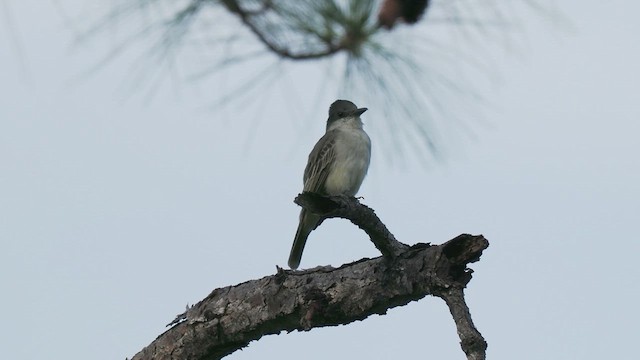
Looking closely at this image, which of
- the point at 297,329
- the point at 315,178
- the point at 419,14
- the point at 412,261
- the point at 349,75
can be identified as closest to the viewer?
the point at 419,14

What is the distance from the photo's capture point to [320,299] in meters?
5.18

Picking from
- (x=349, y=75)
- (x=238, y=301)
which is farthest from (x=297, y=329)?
(x=349, y=75)

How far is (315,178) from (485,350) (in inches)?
170

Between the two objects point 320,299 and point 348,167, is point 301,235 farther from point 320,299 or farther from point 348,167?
point 320,299

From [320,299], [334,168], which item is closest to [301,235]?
[334,168]

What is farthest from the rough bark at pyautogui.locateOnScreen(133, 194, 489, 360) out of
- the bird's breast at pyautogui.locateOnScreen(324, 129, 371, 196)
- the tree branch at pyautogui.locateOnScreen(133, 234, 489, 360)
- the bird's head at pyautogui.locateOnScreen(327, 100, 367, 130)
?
the bird's head at pyautogui.locateOnScreen(327, 100, 367, 130)

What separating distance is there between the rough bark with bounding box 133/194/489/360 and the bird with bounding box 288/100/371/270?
279 centimetres

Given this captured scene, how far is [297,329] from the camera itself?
17.8 feet

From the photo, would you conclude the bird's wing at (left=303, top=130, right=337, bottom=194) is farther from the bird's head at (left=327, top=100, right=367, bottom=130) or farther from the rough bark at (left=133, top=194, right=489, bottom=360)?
the rough bark at (left=133, top=194, right=489, bottom=360)

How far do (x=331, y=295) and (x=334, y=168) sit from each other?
343cm

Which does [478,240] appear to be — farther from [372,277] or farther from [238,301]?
[238,301]

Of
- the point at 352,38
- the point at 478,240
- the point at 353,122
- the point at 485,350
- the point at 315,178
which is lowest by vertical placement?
the point at 485,350

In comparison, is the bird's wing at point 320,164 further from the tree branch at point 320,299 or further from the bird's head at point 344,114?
the tree branch at point 320,299

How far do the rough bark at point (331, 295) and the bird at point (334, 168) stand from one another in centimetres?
279
